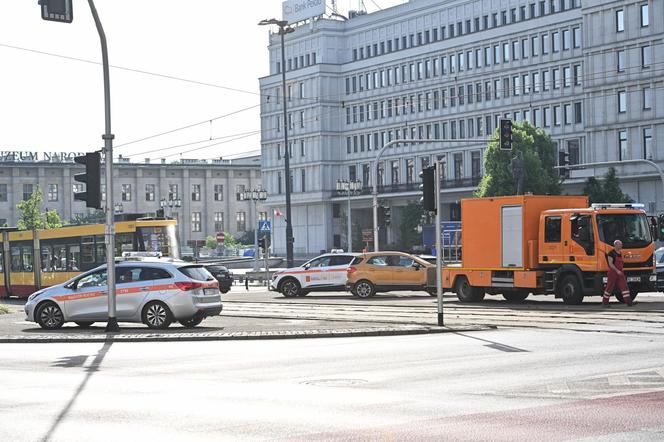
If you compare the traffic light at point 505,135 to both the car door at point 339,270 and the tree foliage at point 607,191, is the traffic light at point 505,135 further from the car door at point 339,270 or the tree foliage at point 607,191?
the tree foliage at point 607,191

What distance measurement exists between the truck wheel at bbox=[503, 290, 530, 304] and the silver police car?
11387mm

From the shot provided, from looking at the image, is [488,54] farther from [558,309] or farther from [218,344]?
[218,344]

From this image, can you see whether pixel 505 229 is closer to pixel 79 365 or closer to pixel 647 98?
pixel 79 365

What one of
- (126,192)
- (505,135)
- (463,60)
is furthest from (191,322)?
(126,192)

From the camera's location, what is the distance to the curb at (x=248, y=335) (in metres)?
21.5

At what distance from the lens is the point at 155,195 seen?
5748 inches

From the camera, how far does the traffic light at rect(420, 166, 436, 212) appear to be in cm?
2239

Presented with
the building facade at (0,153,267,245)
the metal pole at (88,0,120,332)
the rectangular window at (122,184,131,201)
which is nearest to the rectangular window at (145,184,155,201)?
the building facade at (0,153,267,245)

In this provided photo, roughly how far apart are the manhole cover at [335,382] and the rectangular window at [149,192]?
13337 centimetres

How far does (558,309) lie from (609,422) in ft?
62.0

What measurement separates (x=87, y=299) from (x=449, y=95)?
83.2 m

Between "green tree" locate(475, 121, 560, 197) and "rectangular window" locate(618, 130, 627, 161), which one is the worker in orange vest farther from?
"rectangular window" locate(618, 130, 627, 161)

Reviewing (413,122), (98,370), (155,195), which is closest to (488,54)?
(413,122)

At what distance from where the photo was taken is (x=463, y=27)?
104750 millimetres
